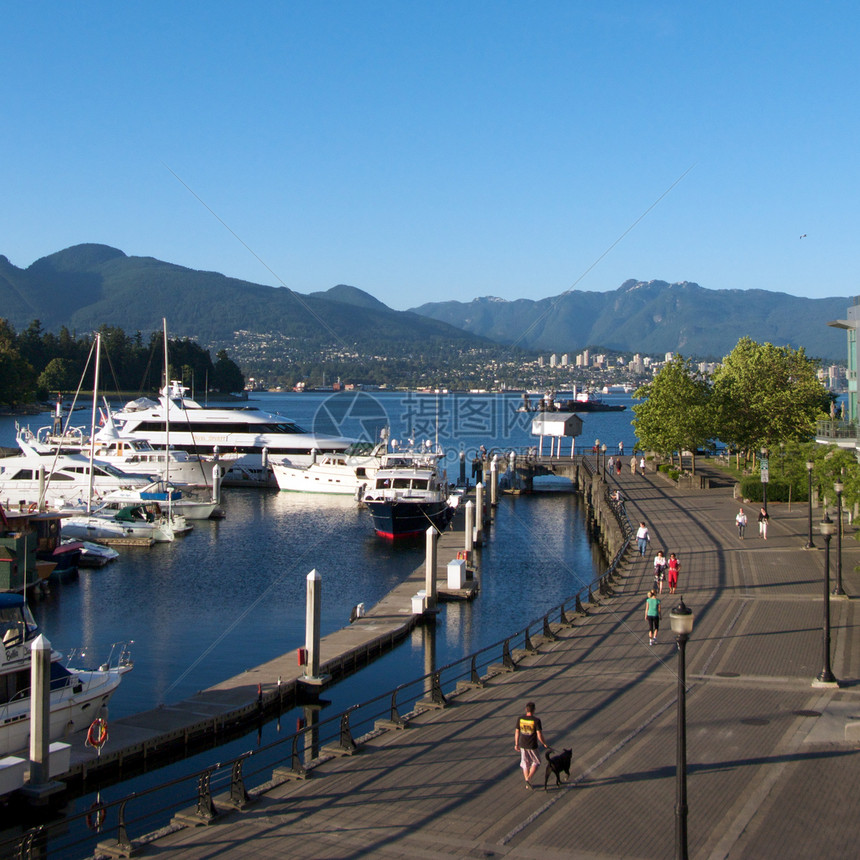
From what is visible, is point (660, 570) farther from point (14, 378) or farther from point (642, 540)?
point (14, 378)

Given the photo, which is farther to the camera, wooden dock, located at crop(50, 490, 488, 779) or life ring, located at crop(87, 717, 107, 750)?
wooden dock, located at crop(50, 490, 488, 779)

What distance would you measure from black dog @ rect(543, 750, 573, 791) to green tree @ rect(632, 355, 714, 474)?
42.5 meters

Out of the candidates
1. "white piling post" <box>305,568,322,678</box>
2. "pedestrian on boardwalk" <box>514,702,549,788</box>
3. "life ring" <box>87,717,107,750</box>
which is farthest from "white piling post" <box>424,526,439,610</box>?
"pedestrian on boardwalk" <box>514,702,549,788</box>

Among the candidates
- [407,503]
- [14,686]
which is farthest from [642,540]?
[14,686]

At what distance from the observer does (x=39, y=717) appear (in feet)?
48.9

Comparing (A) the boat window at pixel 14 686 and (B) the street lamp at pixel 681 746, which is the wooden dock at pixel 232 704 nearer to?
(A) the boat window at pixel 14 686

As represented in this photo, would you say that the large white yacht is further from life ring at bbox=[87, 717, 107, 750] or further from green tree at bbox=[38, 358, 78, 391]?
green tree at bbox=[38, 358, 78, 391]

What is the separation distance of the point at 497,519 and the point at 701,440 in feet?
43.8

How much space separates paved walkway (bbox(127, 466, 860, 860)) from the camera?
10.7 metres

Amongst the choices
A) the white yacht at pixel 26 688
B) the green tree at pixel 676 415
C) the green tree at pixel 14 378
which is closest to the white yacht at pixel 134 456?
the green tree at pixel 676 415

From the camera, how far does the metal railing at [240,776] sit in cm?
1162

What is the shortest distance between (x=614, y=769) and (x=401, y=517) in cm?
3223

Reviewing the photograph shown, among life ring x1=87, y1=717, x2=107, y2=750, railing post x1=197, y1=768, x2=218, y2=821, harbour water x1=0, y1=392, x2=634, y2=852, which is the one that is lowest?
harbour water x1=0, y1=392, x2=634, y2=852

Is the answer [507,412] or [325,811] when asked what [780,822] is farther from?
[507,412]
